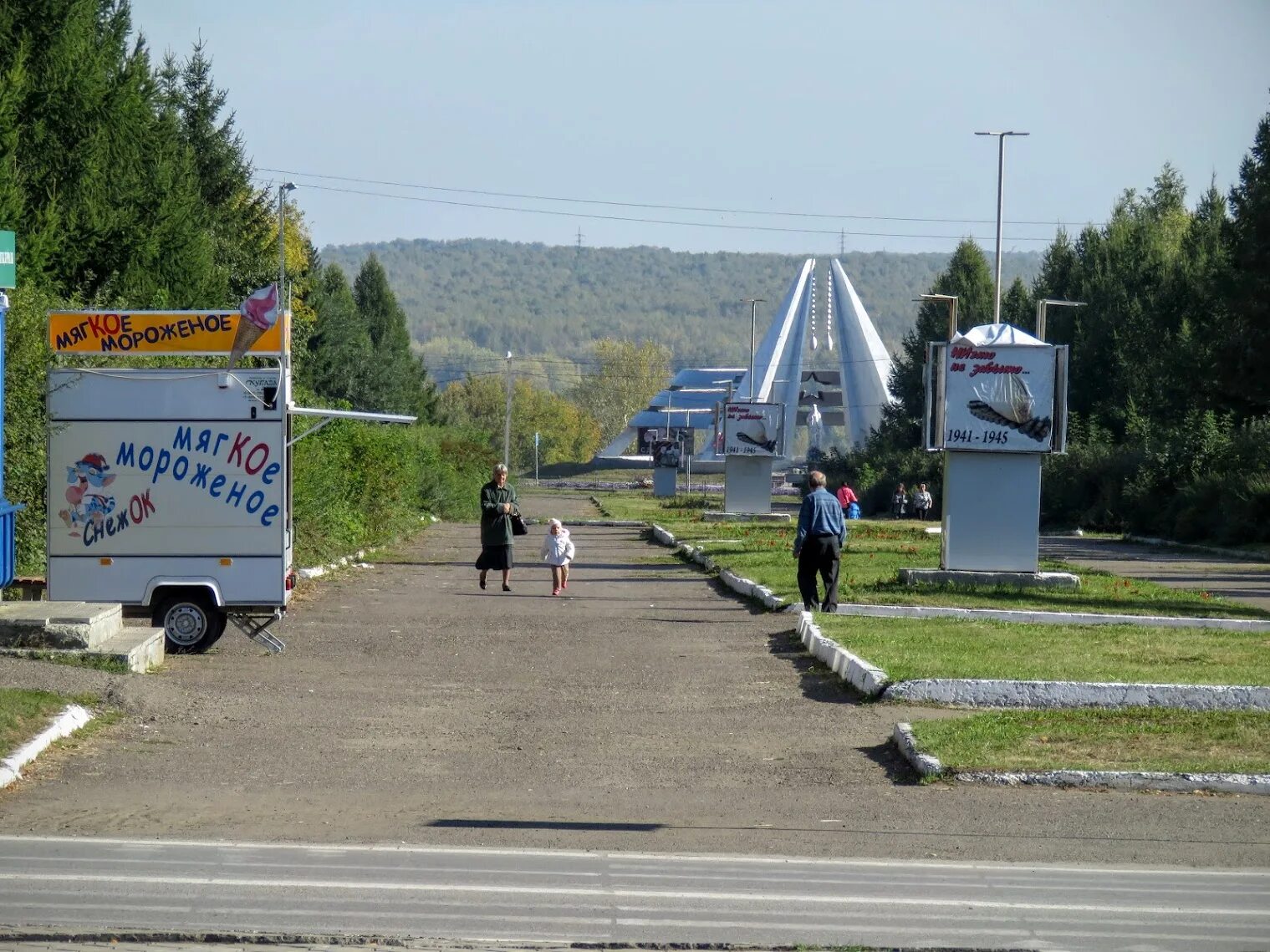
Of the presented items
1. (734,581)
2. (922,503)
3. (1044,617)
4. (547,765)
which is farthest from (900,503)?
(547,765)

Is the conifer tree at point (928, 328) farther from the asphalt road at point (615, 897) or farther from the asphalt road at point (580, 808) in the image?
the asphalt road at point (615, 897)

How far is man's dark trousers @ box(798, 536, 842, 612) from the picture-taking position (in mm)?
18250

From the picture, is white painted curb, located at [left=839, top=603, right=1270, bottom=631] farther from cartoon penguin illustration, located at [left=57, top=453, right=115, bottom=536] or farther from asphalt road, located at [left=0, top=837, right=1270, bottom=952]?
asphalt road, located at [left=0, top=837, right=1270, bottom=952]

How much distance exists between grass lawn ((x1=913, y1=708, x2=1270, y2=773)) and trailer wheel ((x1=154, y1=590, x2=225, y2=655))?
7.23 metres

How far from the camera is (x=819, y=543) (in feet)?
59.8

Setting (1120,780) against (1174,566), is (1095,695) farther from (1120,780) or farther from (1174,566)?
(1174,566)

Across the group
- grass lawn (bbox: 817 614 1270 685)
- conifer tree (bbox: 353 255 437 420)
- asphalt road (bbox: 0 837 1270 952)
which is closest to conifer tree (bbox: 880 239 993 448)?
conifer tree (bbox: 353 255 437 420)

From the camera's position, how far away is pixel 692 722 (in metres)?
12.0

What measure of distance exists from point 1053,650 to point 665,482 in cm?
6451

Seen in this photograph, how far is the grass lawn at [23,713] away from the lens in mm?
9648

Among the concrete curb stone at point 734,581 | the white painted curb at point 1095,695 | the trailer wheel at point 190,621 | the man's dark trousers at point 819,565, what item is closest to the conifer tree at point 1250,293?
the concrete curb stone at point 734,581

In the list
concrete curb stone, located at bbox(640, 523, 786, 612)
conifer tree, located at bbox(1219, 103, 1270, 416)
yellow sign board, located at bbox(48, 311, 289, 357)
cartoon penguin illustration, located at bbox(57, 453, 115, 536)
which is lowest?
concrete curb stone, located at bbox(640, 523, 786, 612)

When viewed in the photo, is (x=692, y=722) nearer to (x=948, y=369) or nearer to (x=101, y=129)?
(x=948, y=369)

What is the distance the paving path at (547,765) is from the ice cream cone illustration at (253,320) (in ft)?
10.1
